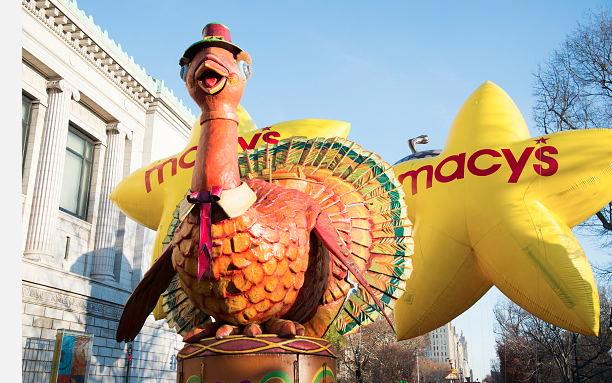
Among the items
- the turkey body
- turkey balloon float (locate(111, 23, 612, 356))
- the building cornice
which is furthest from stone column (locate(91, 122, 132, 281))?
the turkey body

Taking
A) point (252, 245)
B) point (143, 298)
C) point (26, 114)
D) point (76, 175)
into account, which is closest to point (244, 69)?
point (252, 245)

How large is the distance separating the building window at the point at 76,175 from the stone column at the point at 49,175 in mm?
1584

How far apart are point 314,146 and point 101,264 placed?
55.2 feet

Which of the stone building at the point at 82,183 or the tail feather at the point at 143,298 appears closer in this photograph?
the tail feather at the point at 143,298

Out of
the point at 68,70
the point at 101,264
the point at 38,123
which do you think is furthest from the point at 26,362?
the point at 68,70

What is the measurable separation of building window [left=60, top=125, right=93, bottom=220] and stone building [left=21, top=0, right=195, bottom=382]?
42 millimetres

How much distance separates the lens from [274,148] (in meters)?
5.61

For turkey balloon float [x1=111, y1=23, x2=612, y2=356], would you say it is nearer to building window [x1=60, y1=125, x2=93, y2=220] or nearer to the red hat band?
the red hat band

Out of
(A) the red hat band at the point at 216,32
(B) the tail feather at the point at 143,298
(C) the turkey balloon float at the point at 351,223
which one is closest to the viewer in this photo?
(C) the turkey balloon float at the point at 351,223

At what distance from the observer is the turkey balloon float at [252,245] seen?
3.54 metres

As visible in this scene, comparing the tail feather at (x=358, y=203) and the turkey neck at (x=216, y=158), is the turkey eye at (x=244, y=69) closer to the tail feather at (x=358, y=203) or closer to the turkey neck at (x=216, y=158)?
the turkey neck at (x=216, y=158)

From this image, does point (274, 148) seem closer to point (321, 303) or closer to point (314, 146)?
point (314, 146)

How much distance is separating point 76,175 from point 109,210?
1.91 m

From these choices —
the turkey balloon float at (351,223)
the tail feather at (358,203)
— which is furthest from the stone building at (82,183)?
the tail feather at (358,203)
